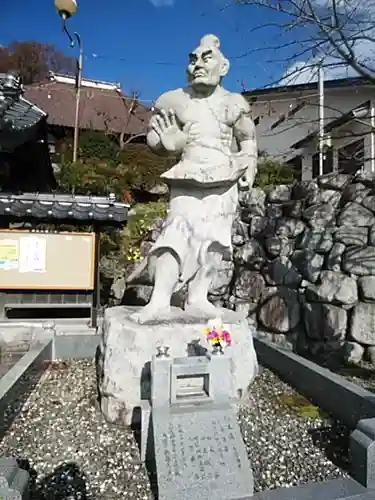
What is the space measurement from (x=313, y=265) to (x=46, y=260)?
16.5ft

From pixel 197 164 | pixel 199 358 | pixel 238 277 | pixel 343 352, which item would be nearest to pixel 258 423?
pixel 199 358

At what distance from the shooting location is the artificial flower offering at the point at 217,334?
299cm

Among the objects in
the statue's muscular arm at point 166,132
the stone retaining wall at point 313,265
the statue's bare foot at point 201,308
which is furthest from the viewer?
the stone retaining wall at point 313,265

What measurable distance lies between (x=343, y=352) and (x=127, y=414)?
458 cm

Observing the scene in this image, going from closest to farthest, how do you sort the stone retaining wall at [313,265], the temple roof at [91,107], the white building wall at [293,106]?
1. the stone retaining wall at [313,265]
2. the white building wall at [293,106]
3. the temple roof at [91,107]

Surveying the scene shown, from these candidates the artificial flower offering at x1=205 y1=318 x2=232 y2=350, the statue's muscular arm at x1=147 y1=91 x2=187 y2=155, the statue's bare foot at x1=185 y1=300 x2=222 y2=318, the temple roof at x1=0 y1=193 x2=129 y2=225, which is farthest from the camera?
the temple roof at x1=0 y1=193 x2=129 y2=225

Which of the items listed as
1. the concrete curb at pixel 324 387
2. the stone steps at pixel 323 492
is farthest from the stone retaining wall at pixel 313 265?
the stone steps at pixel 323 492

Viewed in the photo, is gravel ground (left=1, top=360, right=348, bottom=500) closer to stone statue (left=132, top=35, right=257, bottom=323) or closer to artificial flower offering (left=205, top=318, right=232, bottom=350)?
artificial flower offering (left=205, top=318, right=232, bottom=350)

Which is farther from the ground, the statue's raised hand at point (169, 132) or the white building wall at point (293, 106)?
the white building wall at point (293, 106)

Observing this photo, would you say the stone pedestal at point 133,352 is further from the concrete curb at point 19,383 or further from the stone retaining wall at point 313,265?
the stone retaining wall at point 313,265

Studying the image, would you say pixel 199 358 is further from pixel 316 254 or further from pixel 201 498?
pixel 316 254

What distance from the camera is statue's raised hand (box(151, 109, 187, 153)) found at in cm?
343

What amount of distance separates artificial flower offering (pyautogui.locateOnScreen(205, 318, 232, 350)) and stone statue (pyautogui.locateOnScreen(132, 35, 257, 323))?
1.21 feet

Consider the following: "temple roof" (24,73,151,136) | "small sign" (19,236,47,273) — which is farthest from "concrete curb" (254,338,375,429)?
"temple roof" (24,73,151,136)
